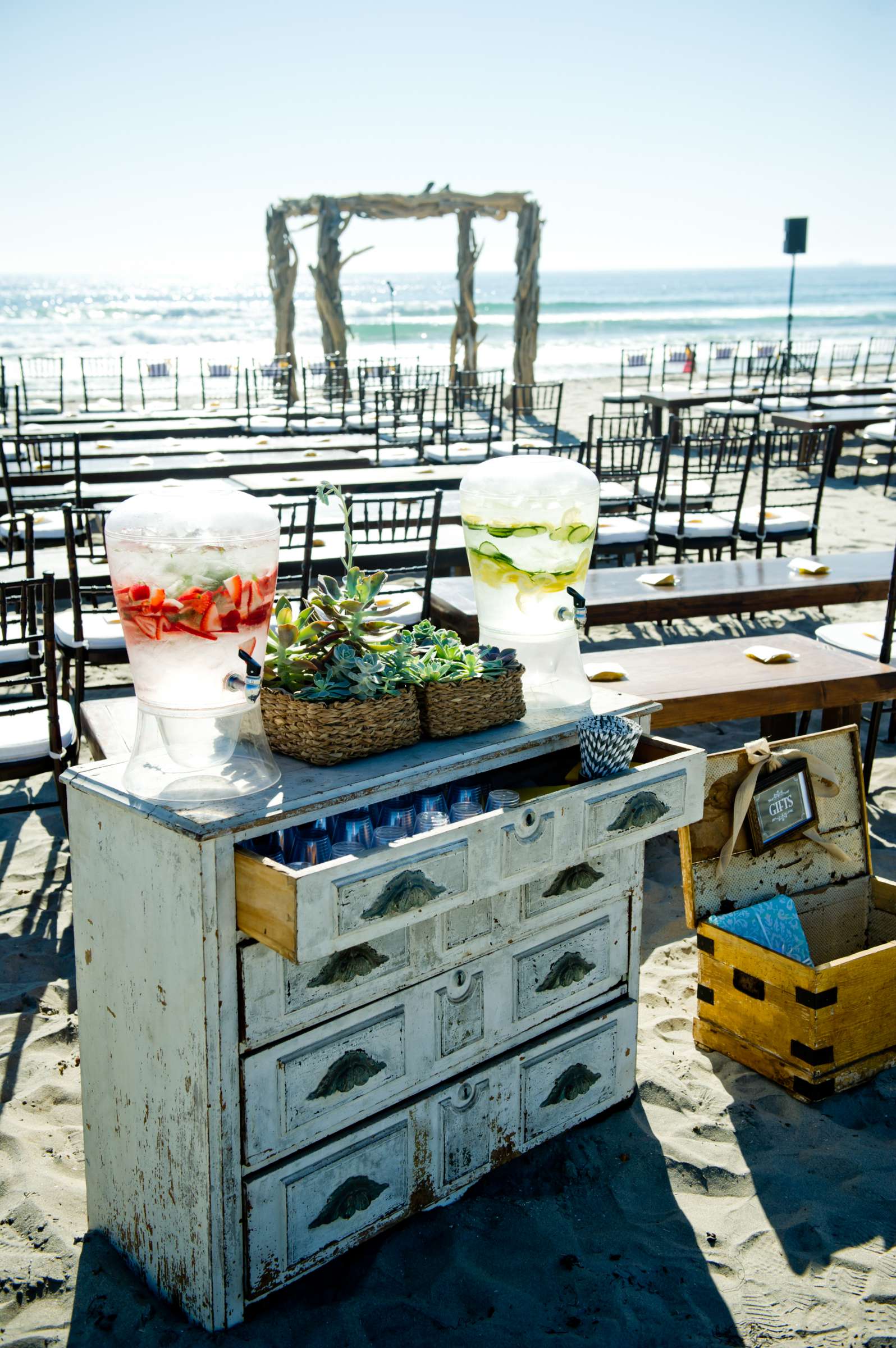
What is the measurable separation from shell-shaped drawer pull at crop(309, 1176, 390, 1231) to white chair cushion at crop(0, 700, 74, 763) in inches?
65.7

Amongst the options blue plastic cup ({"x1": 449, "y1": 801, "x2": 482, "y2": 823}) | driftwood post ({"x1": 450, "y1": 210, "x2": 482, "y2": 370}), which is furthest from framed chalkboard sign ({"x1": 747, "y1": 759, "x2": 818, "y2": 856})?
driftwood post ({"x1": 450, "y1": 210, "x2": 482, "y2": 370})

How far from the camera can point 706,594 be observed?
461 centimetres

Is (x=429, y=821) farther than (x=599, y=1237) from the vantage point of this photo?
No

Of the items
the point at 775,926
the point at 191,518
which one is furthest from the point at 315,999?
the point at 775,926

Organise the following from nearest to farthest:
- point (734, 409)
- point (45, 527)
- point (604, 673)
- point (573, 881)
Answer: point (573, 881)
point (604, 673)
point (45, 527)
point (734, 409)

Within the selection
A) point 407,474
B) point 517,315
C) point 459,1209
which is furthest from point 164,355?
point 459,1209

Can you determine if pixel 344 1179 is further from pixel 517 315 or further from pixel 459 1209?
pixel 517 315

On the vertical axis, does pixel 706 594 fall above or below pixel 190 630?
below

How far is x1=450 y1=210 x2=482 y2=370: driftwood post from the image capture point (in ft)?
46.1

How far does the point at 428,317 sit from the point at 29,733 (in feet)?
139

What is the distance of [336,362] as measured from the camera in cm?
1249

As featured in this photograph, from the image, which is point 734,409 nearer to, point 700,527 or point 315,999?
point 700,527

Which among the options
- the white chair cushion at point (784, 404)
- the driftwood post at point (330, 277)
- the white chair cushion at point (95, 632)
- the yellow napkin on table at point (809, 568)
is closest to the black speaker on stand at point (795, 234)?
the white chair cushion at point (784, 404)

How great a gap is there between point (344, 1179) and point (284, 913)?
641mm
